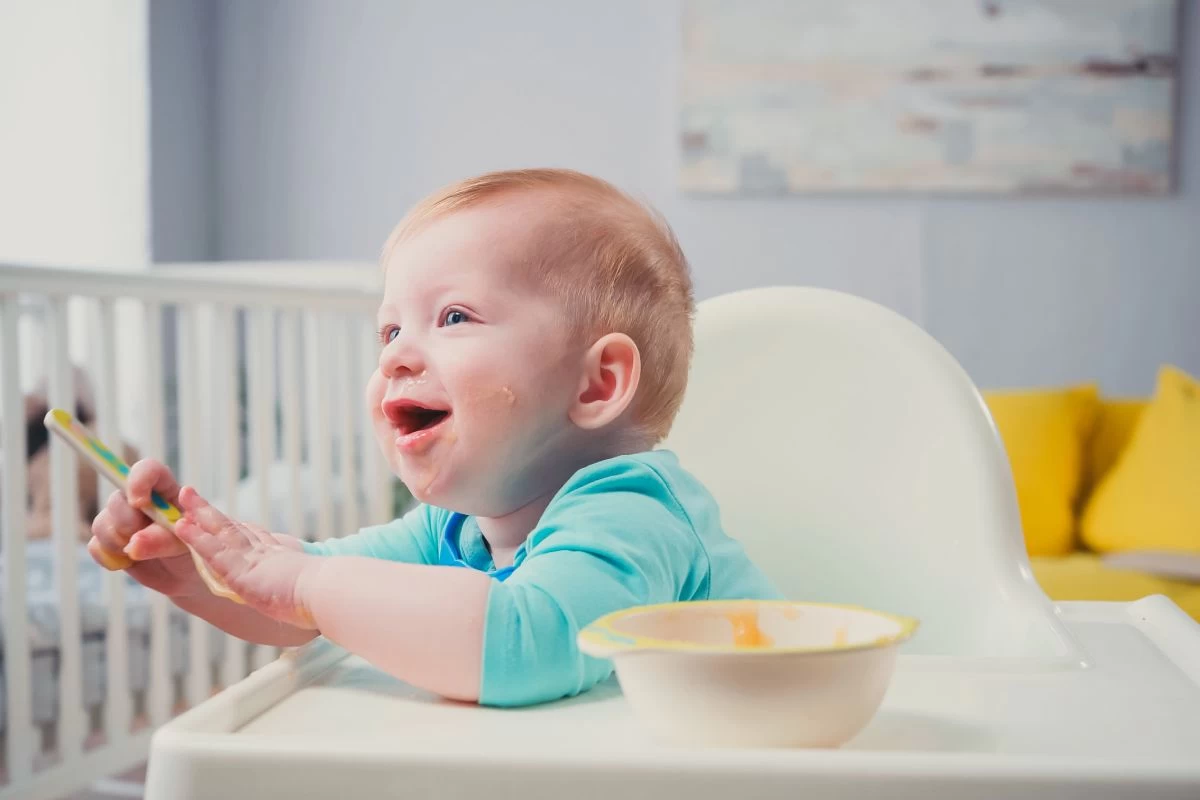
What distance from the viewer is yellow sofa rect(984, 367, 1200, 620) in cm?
225

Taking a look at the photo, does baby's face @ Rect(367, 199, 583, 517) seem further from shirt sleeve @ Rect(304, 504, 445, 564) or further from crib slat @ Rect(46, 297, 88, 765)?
crib slat @ Rect(46, 297, 88, 765)

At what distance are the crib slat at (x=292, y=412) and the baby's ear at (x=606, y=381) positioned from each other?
1.79 m

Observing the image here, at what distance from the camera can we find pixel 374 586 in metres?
0.50

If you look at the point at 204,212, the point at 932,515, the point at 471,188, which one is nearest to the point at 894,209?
the point at 204,212

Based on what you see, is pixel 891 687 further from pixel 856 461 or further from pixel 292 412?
pixel 292 412

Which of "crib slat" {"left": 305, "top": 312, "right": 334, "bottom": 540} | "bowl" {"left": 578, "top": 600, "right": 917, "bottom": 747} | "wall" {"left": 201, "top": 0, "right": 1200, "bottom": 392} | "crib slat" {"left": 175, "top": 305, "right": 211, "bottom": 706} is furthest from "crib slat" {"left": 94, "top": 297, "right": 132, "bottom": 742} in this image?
"bowl" {"left": 578, "top": 600, "right": 917, "bottom": 747}

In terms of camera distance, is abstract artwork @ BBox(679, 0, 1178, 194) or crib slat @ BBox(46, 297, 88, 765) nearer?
crib slat @ BBox(46, 297, 88, 765)

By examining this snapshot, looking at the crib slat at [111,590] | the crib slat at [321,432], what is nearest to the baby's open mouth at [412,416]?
the crib slat at [111,590]

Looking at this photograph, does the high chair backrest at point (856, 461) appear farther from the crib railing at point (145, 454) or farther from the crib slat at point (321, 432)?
the crib slat at point (321, 432)

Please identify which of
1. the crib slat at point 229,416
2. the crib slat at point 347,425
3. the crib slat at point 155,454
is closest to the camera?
the crib slat at point 155,454

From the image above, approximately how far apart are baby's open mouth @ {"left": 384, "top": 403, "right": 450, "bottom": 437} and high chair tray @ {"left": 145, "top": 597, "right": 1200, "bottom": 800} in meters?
0.12

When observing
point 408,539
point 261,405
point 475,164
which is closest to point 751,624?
point 408,539

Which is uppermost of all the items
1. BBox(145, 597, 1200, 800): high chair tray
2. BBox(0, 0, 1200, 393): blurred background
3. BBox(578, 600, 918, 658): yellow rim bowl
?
BBox(0, 0, 1200, 393): blurred background

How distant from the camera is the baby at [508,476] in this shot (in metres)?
0.49
